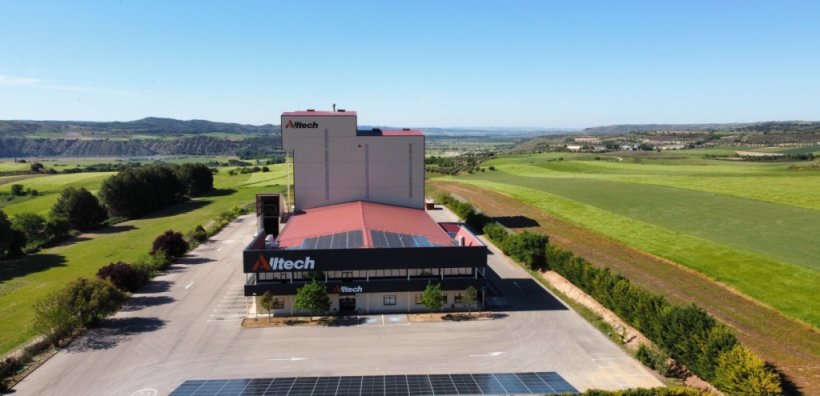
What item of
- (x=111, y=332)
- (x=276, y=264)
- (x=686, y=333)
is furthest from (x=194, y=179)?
(x=686, y=333)

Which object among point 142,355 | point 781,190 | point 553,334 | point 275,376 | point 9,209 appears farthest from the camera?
Answer: point 9,209

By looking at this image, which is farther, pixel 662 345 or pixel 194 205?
pixel 194 205

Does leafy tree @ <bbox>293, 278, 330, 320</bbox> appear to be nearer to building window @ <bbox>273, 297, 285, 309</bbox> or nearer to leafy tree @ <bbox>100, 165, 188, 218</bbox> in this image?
building window @ <bbox>273, 297, 285, 309</bbox>

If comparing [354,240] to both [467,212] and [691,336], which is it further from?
[467,212]

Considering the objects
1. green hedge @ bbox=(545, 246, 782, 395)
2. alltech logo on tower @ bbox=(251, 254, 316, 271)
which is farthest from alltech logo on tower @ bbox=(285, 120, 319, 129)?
green hedge @ bbox=(545, 246, 782, 395)

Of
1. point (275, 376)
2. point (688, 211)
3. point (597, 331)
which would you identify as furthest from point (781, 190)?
point (275, 376)

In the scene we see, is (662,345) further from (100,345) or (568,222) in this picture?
(568,222)
